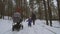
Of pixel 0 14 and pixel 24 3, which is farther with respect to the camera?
pixel 24 3

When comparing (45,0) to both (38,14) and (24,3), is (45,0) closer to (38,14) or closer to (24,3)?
(24,3)

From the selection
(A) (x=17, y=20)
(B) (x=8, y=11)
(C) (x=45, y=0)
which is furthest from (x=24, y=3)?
(A) (x=17, y=20)

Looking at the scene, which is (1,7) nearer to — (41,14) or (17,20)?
(41,14)

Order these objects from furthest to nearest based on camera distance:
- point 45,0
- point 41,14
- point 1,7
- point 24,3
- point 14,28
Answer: point 41,14
point 24,3
point 1,7
point 45,0
point 14,28

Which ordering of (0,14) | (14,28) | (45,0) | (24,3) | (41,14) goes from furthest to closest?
(41,14) < (24,3) < (0,14) < (45,0) < (14,28)

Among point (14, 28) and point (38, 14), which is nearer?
point (14, 28)

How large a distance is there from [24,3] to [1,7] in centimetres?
1070

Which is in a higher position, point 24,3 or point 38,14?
point 24,3

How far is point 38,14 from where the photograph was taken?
57.6 metres

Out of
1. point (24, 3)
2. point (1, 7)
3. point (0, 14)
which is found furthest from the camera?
point (24, 3)

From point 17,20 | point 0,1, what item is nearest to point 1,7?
point 0,1

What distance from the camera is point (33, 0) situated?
38.8 meters

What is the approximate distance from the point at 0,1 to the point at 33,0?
8.09 m

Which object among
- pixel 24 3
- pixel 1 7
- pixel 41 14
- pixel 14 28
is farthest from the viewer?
pixel 41 14
